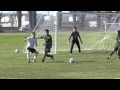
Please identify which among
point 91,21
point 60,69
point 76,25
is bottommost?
point 60,69

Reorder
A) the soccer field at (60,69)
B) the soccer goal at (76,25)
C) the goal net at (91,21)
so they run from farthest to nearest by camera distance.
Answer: the goal net at (91,21)
the soccer goal at (76,25)
the soccer field at (60,69)

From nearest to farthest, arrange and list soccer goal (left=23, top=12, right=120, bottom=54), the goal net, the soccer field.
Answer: the soccer field < soccer goal (left=23, top=12, right=120, bottom=54) < the goal net

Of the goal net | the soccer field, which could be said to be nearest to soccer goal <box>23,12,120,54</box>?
the goal net

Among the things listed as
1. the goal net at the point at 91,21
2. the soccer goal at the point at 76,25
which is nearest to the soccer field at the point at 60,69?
the soccer goal at the point at 76,25

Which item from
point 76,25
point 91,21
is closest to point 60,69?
point 76,25

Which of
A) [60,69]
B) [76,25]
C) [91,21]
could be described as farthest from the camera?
[91,21]

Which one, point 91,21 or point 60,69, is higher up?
point 91,21

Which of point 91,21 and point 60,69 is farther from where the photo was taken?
point 91,21

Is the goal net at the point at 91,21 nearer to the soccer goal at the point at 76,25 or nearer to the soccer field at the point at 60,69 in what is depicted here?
the soccer goal at the point at 76,25

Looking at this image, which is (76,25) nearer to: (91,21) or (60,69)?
(91,21)

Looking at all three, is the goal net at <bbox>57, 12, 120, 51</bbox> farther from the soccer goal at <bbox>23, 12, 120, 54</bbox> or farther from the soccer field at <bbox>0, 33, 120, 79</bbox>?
the soccer field at <bbox>0, 33, 120, 79</bbox>
